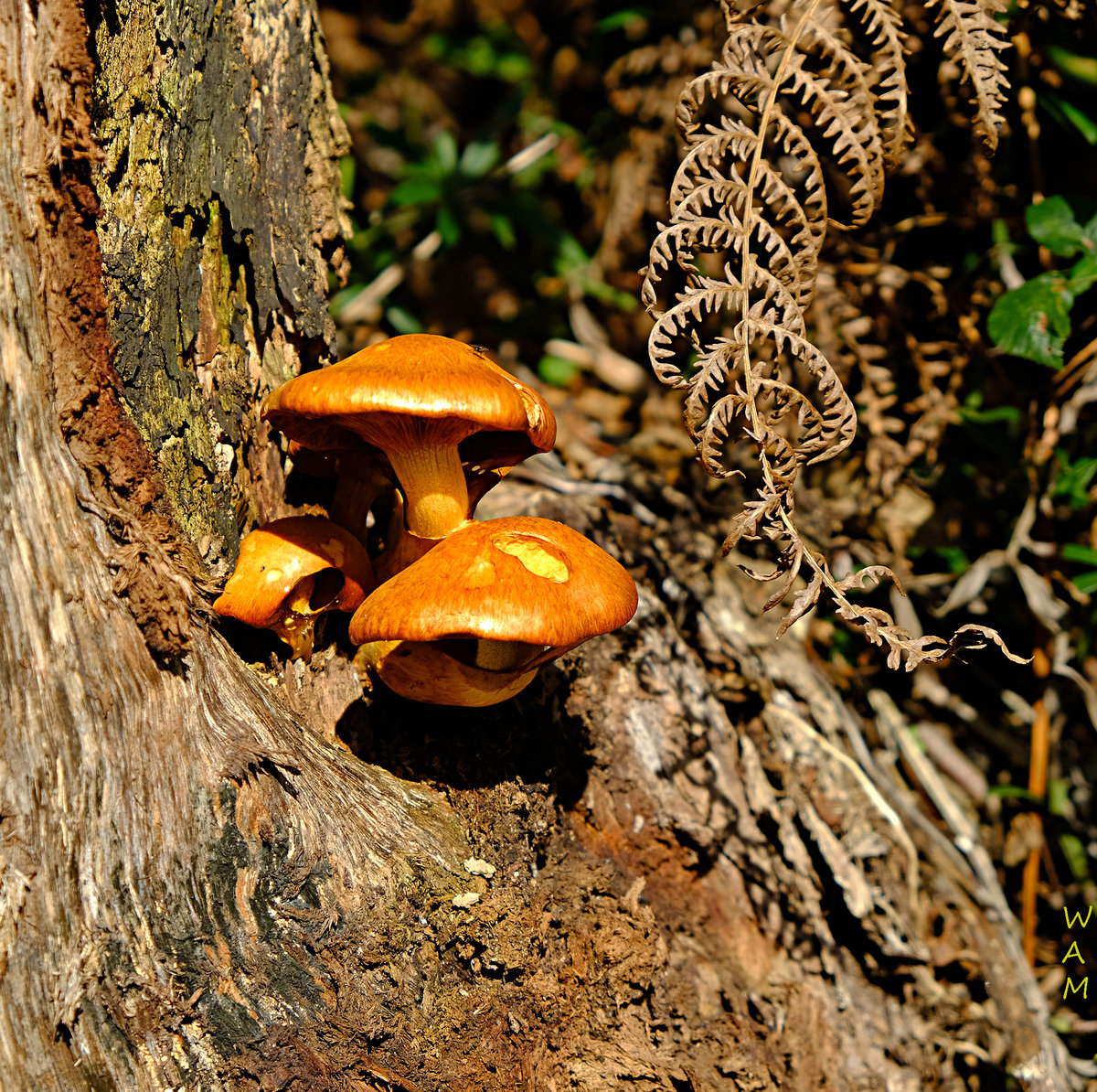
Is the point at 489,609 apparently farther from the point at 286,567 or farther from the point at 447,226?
the point at 447,226

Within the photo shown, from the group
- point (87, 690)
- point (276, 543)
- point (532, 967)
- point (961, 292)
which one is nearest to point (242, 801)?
point (87, 690)

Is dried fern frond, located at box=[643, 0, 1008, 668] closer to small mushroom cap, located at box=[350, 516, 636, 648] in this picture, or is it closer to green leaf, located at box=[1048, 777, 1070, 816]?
small mushroom cap, located at box=[350, 516, 636, 648]

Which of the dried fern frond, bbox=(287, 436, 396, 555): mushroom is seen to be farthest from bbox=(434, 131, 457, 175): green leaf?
bbox=(287, 436, 396, 555): mushroom

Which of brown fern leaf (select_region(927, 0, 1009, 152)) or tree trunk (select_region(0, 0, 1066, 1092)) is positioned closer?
tree trunk (select_region(0, 0, 1066, 1092))

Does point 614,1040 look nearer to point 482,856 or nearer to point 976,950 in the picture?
point 482,856

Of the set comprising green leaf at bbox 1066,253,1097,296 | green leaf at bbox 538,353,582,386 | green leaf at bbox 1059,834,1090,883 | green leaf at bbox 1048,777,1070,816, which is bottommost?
green leaf at bbox 1059,834,1090,883

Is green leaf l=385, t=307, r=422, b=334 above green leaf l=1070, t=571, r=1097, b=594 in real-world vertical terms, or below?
above

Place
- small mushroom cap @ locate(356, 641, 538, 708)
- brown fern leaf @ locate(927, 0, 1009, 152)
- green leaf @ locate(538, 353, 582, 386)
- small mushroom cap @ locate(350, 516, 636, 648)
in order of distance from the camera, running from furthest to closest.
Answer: green leaf @ locate(538, 353, 582, 386) < brown fern leaf @ locate(927, 0, 1009, 152) < small mushroom cap @ locate(356, 641, 538, 708) < small mushroom cap @ locate(350, 516, 636, 648)
